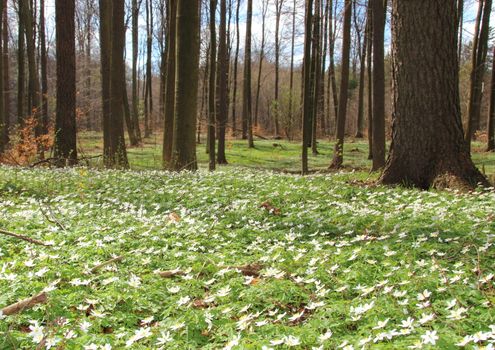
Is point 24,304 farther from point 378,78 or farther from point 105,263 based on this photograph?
point 378,78

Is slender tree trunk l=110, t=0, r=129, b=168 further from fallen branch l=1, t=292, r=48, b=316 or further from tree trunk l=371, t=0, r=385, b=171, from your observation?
fallen branch l=1, t=292, r=48, b=316

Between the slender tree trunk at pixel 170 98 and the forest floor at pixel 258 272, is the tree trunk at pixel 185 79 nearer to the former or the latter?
the slender tree trunk at pixel 170 98

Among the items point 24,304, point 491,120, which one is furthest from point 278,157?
point 24,304

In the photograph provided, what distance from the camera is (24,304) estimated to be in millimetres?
2602

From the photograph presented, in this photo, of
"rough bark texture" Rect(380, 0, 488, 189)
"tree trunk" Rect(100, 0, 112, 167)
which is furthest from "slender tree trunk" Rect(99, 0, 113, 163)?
"rough bark texture" Rect(380, 0, 488, 189)

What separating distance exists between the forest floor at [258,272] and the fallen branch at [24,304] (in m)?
0.03

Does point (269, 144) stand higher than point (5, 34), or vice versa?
point (5, 34)

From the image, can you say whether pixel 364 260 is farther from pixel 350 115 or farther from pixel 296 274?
pixel 350 115

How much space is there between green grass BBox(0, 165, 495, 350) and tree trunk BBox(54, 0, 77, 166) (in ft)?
19.0

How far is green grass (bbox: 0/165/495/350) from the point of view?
2.31m

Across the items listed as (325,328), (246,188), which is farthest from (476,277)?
(246,188)

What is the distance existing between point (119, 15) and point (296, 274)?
11196 millimetres

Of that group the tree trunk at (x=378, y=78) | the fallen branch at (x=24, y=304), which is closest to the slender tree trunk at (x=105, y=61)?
the tree trunk at (x=378, y=78)

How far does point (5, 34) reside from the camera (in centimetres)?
2088
